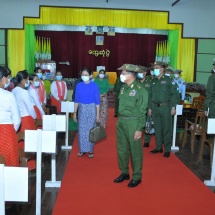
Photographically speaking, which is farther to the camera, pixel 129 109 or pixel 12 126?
pixel 129 109

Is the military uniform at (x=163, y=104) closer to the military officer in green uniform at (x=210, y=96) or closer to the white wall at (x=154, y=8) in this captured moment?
the military officer in green uniform at (x=210, y=96)

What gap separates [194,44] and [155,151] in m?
9.69

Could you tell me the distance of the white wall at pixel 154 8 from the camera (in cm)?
1374

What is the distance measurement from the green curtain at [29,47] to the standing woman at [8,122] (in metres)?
10.8

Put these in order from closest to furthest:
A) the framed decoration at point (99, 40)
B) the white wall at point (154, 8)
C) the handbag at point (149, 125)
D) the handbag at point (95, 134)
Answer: the handbag at point (95, 134)
the handbag at point (149, 125)
the white wall at point (154, 8)
the framed decoration at point (99, 40)

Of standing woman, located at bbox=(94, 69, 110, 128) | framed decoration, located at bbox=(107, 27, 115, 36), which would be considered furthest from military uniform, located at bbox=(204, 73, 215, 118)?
framed decoration, located at bbox=(107, 27, 115, 36)

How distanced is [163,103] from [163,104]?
2cm

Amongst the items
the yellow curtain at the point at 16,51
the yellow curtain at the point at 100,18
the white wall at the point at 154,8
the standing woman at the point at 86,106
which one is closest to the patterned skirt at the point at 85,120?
the standing woman at the point at 86,106

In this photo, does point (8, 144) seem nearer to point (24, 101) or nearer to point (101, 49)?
point (24, 101)

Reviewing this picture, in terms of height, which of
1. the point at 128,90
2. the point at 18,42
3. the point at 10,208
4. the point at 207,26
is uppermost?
the point at 207,26

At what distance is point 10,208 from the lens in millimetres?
3641

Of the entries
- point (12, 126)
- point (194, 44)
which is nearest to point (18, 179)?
point (12, 126)

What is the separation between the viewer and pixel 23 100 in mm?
4465

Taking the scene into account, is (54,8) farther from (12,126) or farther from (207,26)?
(12,126)
